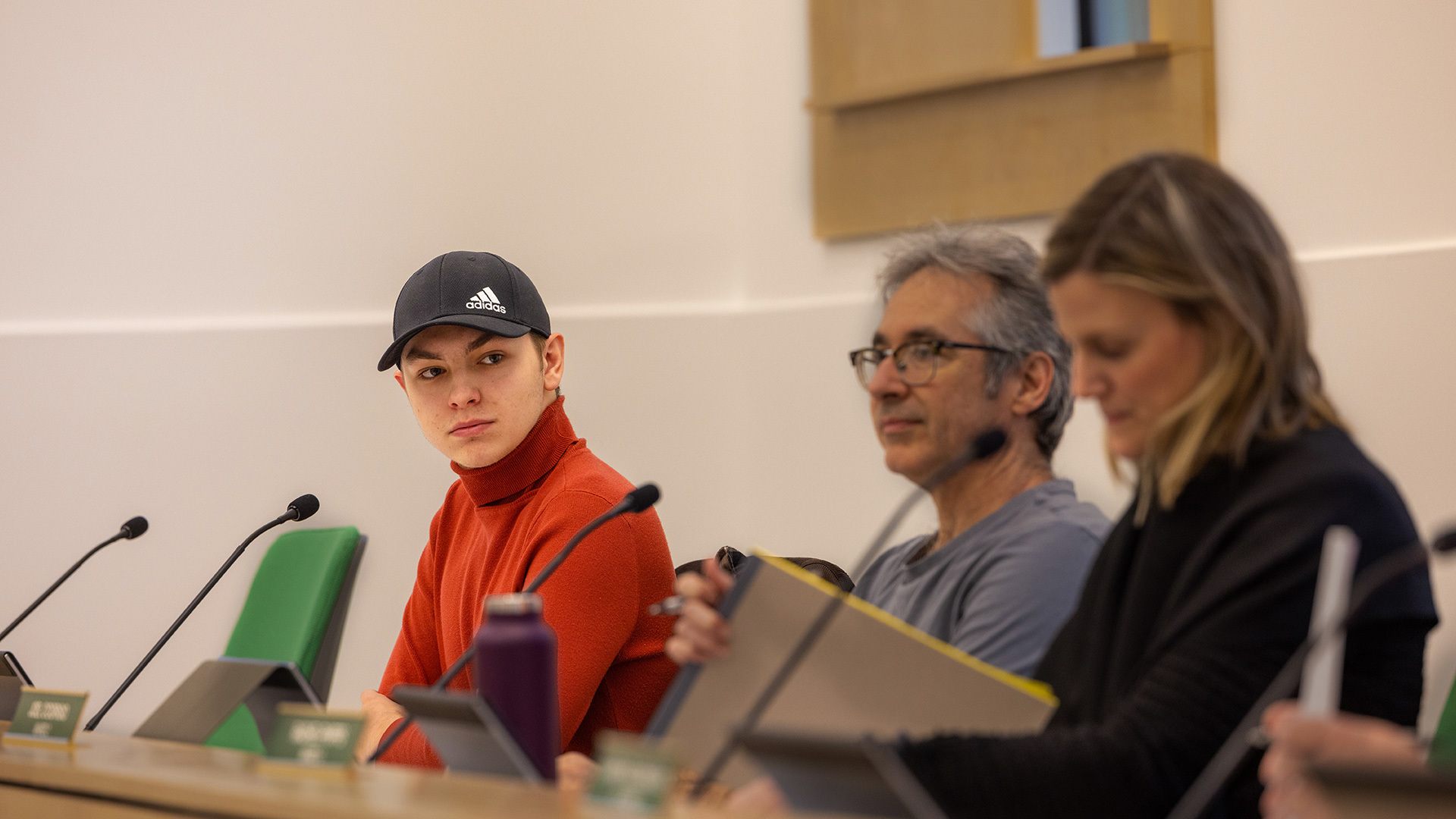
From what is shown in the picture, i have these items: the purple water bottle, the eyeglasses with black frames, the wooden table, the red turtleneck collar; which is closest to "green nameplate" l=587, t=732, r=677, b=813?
the wooden table

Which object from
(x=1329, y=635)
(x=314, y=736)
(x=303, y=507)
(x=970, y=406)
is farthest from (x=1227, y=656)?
(x=303, y=507)

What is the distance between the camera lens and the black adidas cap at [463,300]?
2.22m

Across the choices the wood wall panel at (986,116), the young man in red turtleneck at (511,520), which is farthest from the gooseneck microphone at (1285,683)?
the wood wall panel at (986,116)

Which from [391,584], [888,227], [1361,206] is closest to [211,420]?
[391,584]

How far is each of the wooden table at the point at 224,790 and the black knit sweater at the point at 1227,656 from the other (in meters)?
0.26

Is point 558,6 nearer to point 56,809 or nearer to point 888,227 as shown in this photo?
point 888,227

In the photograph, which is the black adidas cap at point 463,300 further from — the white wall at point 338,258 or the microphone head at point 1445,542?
the microphone head at point 1445,542

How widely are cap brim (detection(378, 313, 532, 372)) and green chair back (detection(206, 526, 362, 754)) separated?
0.67 metres

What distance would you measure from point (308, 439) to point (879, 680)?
2.60 meters

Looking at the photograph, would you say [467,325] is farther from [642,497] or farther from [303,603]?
[303,603]

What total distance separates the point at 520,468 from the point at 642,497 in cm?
62

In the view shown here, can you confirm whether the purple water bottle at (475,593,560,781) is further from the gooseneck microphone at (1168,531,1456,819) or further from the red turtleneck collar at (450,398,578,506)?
the red turtleneck collar at (450,398,578,506)

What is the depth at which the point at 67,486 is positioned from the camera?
365 cm

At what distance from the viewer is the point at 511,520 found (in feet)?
7.39
